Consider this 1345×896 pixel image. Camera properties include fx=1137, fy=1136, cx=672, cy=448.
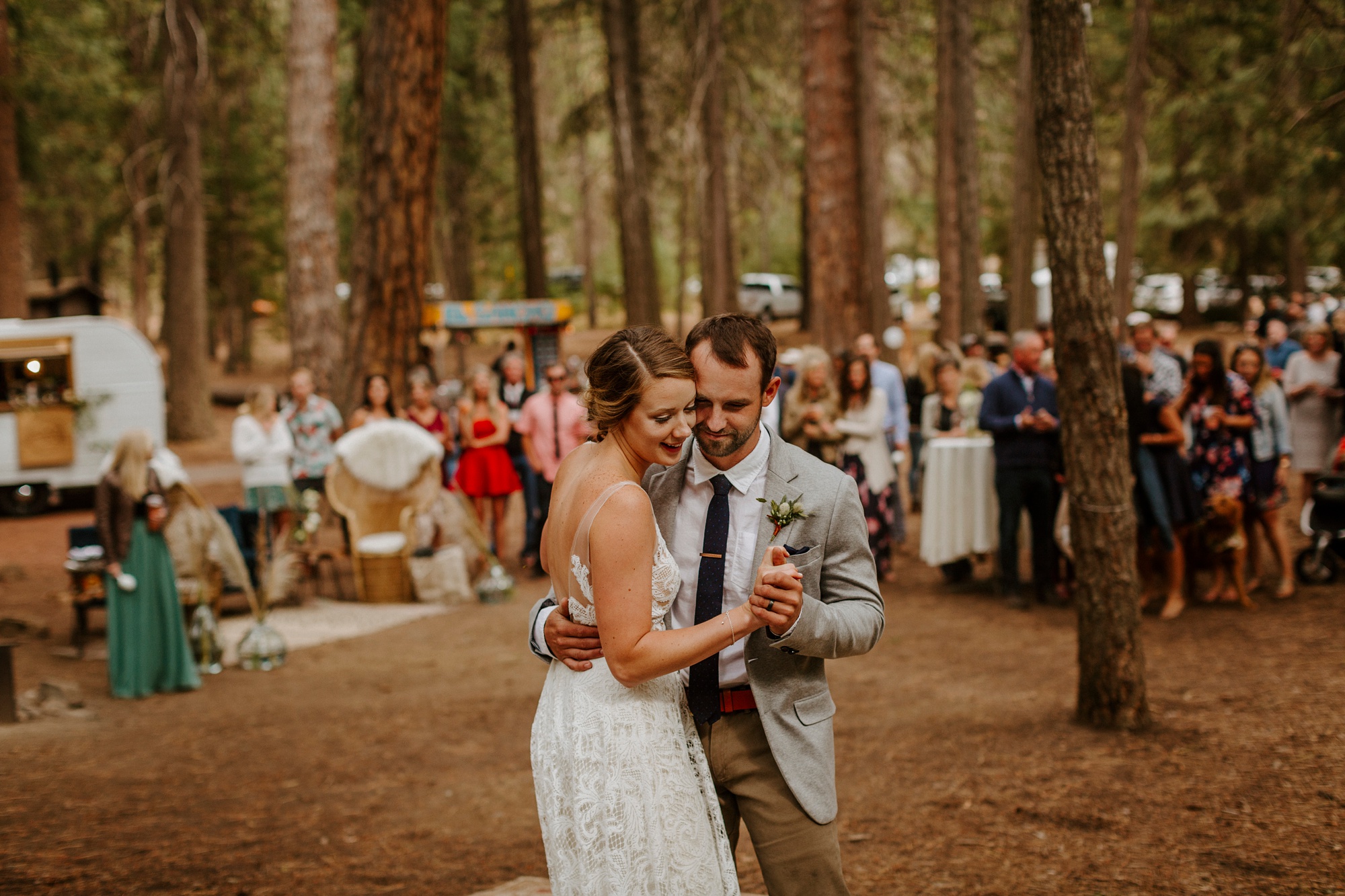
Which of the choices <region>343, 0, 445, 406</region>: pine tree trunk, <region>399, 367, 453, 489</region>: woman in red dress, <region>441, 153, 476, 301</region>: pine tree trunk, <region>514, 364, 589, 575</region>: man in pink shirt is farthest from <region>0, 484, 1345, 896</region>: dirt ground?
<region>441, 153, 476, 301</region>: pine tree trunk

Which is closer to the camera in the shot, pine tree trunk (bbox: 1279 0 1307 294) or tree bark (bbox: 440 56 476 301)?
pine tree trunk (bbox: 1279 0 1307 294)

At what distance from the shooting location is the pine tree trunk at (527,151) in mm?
22000

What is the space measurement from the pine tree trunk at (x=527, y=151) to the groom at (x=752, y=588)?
20439 millimetres

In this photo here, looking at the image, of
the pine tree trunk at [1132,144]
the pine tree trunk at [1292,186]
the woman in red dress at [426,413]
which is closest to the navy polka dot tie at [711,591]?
the woman in red dress at [426,413]

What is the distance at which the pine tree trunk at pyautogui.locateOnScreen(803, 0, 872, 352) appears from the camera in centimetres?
1281

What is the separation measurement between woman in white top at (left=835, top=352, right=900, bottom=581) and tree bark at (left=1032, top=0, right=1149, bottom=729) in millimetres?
4190

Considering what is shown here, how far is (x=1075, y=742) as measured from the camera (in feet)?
19.6

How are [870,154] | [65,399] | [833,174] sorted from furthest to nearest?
1. [870,154]
2. [65,399]
3. [833,174]

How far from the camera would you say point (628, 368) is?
8.27ft

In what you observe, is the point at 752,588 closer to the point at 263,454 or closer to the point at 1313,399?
the point at 263,454

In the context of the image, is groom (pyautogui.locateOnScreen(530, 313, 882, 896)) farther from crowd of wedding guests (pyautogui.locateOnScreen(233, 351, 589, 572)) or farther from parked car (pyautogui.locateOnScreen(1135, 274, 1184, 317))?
parked car (pyautogui.locateOnScreen(1135, 274, 1184, 317))

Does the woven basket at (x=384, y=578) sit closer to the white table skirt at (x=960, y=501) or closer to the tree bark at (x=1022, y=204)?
the white table skirt at (x=960, y=501)

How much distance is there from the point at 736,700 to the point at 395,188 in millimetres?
11165

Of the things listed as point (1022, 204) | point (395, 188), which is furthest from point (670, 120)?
point (395, 188)
